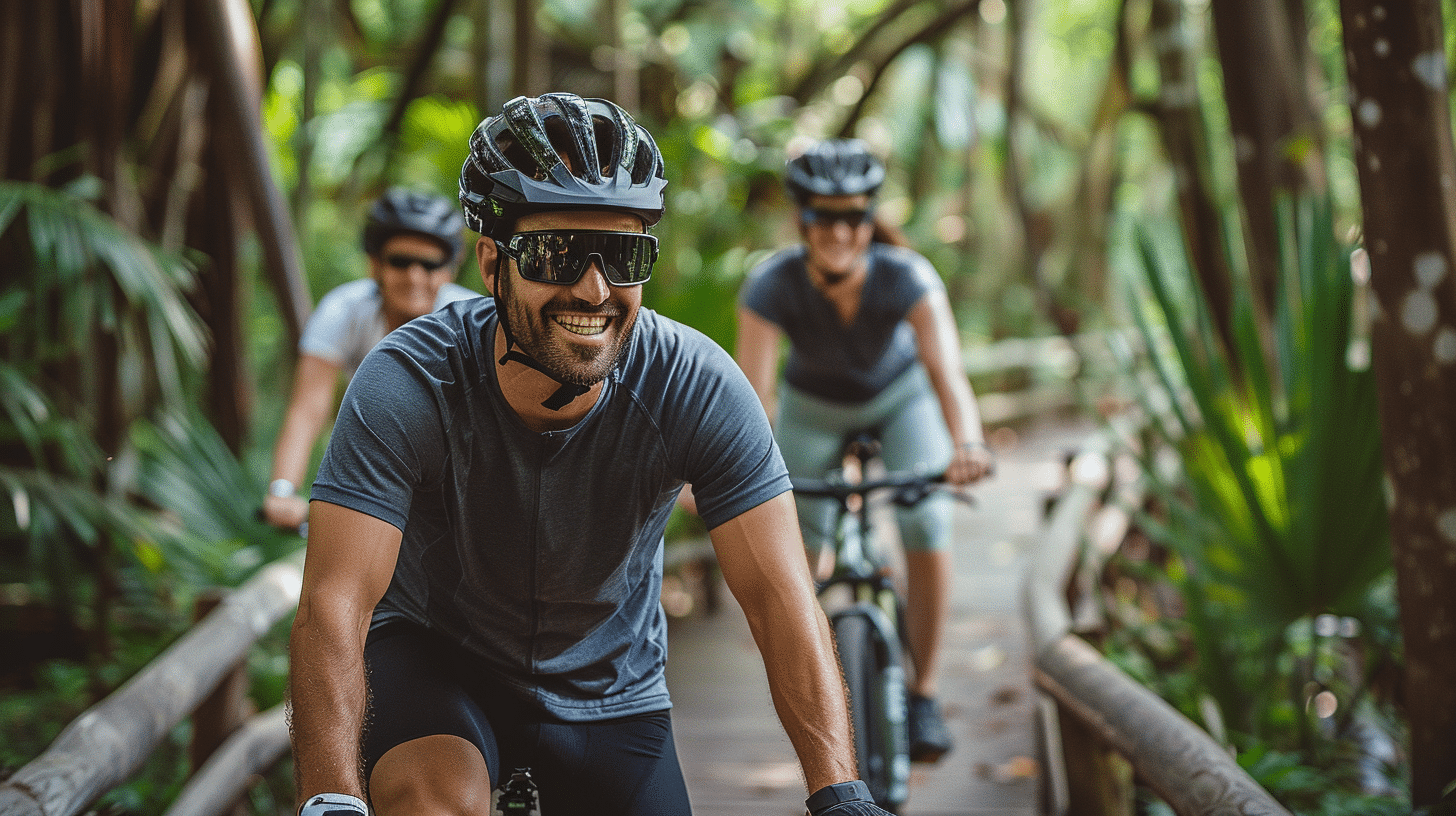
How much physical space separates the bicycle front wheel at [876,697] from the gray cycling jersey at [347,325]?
162 centimetres

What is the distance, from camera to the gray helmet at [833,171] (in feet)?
12.7

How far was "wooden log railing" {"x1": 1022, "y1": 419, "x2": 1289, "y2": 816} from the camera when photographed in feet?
7.95

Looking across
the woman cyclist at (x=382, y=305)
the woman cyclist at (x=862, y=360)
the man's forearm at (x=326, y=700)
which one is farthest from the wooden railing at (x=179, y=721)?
the woman cyclist at (x=862, y=360)

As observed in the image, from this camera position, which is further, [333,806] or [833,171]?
[833,171]

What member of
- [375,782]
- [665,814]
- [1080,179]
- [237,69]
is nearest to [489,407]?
[375,782]

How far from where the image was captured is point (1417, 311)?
8.86ft

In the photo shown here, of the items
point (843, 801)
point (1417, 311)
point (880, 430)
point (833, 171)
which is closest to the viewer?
point (843, 801)

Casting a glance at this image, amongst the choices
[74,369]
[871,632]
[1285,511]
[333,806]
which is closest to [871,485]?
[871,632]

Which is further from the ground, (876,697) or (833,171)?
(833,171)

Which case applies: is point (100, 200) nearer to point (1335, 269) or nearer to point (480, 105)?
point (480, 105)

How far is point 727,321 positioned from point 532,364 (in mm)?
4104

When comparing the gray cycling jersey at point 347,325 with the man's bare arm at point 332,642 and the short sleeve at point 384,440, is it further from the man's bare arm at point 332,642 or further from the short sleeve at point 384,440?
the man's bare arm at point 332,642

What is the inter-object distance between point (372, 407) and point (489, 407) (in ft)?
0.66

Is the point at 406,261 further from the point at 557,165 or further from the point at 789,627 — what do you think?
the point at 789,627
